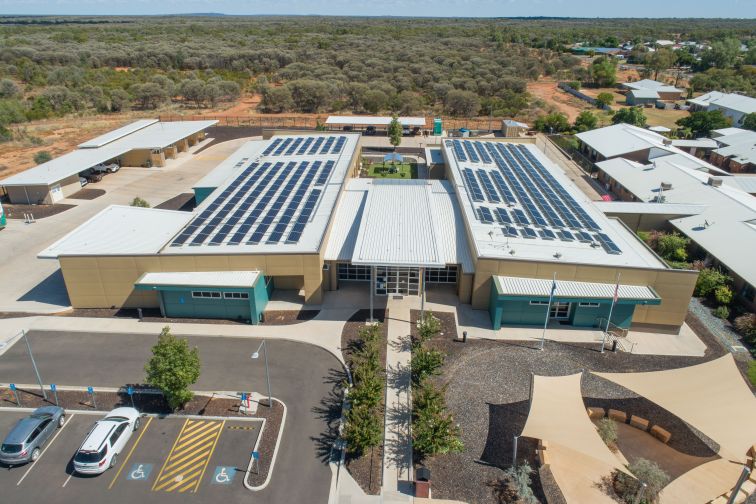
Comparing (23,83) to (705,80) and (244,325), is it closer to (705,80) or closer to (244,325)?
(244,325)

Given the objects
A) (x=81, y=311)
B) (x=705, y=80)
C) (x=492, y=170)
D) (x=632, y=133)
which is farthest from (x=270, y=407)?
(x=705, y=80)

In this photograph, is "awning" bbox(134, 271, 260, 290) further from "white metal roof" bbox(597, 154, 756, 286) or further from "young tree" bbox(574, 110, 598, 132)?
"young tree" bbox(574, 110, 598, 132)

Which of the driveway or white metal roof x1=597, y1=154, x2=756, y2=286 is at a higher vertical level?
white metal roof x1=597, y1=154, x2=756, y2=286

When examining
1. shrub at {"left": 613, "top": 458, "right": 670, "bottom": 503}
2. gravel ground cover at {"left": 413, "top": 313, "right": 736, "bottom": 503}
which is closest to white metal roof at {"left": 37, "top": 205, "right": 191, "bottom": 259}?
gravel ground cover at {"left": 413, "top": 313, "right": 736, "bottom": 503}

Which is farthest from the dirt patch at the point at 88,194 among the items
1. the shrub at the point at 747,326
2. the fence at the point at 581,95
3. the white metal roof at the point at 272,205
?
the fence at the point at 581,95

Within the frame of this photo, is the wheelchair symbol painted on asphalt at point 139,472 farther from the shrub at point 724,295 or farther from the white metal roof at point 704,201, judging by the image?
the white metal roof at point 704,201

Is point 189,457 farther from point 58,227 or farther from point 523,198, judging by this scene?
point 58,227
